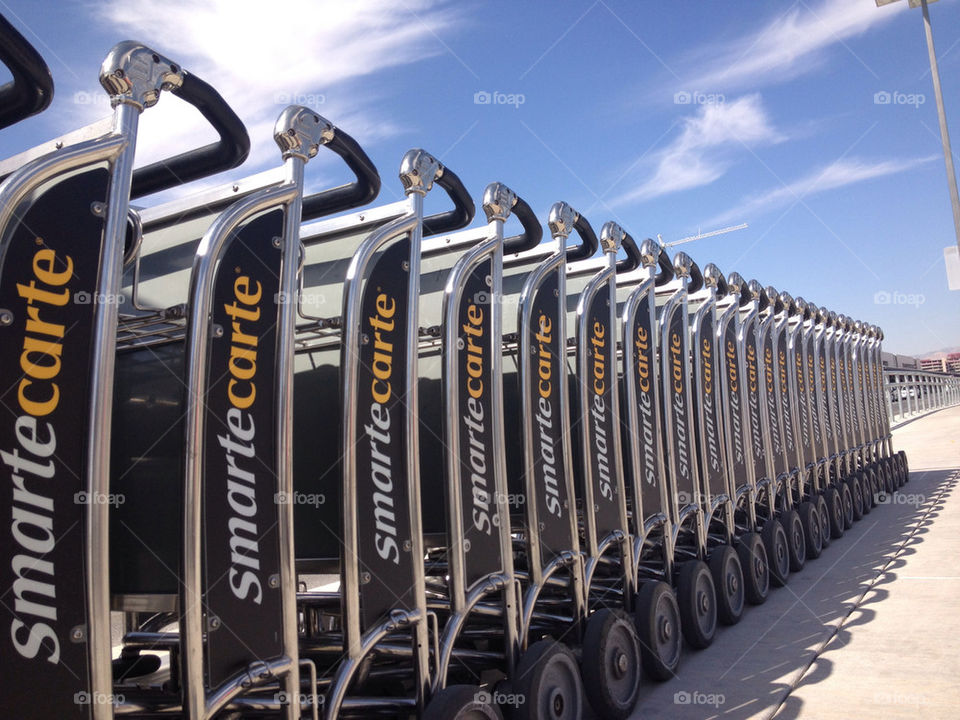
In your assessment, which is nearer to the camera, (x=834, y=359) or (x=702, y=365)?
(x=702, y=365)

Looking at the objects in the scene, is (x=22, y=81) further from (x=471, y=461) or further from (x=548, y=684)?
(x=548, y=684)

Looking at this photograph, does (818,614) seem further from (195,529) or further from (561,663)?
(195,529)

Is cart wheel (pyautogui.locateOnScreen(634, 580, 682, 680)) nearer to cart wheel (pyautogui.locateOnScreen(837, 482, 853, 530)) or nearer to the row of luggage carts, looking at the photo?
the row of luggage carts

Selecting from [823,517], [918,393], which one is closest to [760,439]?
[823,517]

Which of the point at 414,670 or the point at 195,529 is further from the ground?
the point at 195,529

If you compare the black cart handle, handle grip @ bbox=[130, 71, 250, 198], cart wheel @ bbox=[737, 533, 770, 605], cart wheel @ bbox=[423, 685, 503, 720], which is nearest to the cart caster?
cart wheel @ bbox=[737, 533, 770, 605]

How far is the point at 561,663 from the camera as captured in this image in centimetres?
424

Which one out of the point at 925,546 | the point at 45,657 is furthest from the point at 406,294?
the point at 925,546

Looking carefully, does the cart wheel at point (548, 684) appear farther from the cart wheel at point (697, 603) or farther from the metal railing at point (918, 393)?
the metal railing at point (918, 393)

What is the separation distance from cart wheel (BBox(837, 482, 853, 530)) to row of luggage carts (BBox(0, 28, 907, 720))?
5.28 meters

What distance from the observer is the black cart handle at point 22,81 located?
2.45m

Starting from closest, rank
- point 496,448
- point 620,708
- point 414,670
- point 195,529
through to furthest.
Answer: point 195,529
point 414,670
point 496,448
point 620,708

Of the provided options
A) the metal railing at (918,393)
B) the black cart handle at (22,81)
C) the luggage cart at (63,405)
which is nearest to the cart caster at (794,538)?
the luggage cart at (63,405)

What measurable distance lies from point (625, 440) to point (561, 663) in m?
1.88
